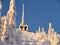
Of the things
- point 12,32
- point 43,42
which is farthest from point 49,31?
point 43,42

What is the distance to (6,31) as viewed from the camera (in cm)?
5131

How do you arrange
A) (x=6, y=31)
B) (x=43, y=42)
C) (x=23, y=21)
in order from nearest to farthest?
(x=43, y=42) < (x=6, y=31) < (x=23, y=21)

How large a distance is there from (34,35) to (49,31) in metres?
3.65

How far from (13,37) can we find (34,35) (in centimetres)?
1650

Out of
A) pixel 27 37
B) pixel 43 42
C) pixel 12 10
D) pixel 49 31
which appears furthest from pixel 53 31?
pixel 43 42

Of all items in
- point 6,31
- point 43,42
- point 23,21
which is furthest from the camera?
point 23,21

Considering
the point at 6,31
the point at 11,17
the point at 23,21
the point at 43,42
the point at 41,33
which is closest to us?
the point at 43,42

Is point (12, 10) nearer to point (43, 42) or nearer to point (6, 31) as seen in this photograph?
point (6, 31)

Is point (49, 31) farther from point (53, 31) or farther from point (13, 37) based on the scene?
point (13, 37)

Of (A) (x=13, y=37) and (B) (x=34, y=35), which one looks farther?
(B) (x=34, y=35)

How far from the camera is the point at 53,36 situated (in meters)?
67.1

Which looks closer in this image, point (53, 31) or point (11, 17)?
point (11, 17)

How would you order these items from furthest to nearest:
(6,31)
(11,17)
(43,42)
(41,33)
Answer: (41,33) → (11,17) → (6,31) → (43,42)

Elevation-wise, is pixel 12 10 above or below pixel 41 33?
above
